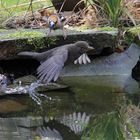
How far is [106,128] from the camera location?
5180 millimetres

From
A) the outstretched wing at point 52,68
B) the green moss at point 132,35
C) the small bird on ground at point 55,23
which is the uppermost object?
the outstretched wing at point 52,68

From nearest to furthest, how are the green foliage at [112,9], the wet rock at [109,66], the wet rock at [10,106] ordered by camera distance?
the wet rock at [10,106], the wet rock at [109,66], the green foliage at [112,9]

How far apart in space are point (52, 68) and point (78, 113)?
2.32ft

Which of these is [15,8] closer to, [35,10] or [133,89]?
[35,10]

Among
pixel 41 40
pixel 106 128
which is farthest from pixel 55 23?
pixel 106 128

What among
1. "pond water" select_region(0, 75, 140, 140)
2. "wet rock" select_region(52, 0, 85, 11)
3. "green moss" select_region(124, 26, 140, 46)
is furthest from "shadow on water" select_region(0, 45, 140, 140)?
"wet rock" select_region(52, 0, 85, 11)

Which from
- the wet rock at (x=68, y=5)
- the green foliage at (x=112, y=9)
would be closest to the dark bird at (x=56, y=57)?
the green foliage at (x=112, y=9)

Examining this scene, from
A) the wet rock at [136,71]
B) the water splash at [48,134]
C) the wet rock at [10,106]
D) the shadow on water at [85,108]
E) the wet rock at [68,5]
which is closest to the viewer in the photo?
the water splash at [48,134]

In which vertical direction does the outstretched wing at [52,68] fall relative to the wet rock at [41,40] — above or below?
above

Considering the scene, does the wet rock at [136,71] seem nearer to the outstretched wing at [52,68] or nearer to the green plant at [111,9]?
the green plant at [111,9]

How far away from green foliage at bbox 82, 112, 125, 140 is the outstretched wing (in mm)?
809

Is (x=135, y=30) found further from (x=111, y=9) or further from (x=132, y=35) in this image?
(x=111, y=9)

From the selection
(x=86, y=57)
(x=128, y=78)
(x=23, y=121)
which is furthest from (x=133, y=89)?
(x=23, y=121)

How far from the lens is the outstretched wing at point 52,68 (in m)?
6.14
